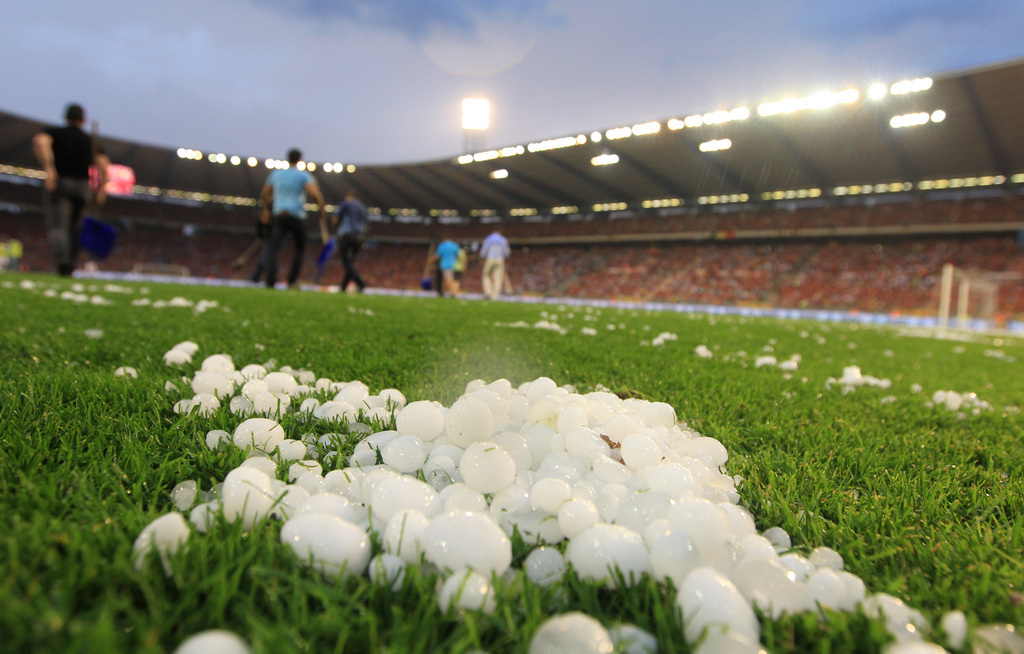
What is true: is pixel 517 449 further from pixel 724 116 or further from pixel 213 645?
pixel 724 116

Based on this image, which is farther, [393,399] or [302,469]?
[393,399]

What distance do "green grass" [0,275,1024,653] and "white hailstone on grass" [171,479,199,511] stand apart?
0.02 m

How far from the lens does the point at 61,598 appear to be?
599mm

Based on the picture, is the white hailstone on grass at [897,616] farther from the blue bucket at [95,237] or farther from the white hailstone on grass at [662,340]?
the blue bucket at [95,237]

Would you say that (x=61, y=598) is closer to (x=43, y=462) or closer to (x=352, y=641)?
(x=352, y=641)

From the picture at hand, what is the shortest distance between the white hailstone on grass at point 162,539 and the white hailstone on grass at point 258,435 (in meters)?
0.43

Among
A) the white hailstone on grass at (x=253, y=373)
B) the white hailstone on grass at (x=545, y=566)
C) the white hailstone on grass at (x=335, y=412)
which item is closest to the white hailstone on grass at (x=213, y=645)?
the white hailstone on grass at (x=545, y=566)

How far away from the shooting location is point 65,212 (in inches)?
286

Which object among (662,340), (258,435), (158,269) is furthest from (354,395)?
(158,269)

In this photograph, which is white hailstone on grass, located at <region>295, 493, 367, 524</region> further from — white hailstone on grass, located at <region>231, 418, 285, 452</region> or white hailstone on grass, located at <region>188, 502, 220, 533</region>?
white hailstone on grass, located at <region>231, 418, 285, 452</region>

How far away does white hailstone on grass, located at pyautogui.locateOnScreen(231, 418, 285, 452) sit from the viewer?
4.04ft

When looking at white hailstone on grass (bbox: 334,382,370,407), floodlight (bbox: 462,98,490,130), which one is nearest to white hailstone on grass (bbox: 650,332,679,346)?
white hailstone on grass (bbox: 334,382,370,407)

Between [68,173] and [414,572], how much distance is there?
9.14 metres

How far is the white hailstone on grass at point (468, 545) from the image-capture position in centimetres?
81
